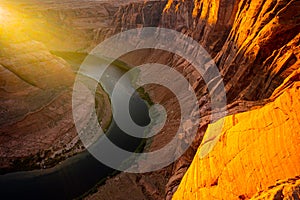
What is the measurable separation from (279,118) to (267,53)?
17.0 meters

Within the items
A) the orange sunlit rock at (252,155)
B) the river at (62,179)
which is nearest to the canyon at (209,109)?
the orange sunlit rock at (252,155)

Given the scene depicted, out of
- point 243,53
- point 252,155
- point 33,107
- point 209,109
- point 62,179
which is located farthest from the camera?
point 33,107

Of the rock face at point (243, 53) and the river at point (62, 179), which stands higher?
the rock face at point (243, 53)

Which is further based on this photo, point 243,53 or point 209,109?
point 209,109

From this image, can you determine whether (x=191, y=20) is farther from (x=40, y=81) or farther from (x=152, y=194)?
(x=152, y=194)

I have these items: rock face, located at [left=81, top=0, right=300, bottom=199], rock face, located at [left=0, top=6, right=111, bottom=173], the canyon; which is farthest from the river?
rock face, located at [left=81, top=0, right=300, bottom=199]

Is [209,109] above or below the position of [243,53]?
below

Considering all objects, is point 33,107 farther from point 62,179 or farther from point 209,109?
point 209,109

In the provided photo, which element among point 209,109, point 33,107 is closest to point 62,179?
point 33,107

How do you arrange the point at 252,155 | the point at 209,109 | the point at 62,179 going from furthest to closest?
the point at 209,109 < the point at 62,179 < the point at 252,155

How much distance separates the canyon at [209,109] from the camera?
2072 cm

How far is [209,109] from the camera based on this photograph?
133ft

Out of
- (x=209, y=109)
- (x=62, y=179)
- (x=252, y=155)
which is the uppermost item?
(x=209, y=109)

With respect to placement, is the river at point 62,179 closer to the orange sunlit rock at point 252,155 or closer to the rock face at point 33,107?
the rock face at point 33,107
